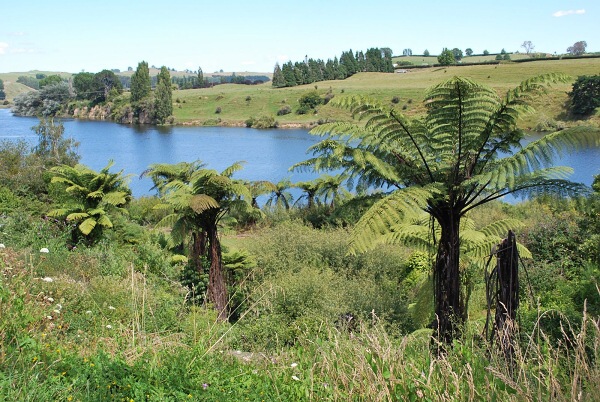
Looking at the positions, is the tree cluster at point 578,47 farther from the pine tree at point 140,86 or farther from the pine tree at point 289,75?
A: the pine tree at point 140,86

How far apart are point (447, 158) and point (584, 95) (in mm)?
53082

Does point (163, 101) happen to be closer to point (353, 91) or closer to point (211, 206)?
point (353, 91)

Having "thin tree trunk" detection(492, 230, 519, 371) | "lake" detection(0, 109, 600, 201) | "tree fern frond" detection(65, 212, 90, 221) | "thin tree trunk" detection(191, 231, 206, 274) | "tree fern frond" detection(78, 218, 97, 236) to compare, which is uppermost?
"thin tree trunk" detection(492, 230, 519, 371)

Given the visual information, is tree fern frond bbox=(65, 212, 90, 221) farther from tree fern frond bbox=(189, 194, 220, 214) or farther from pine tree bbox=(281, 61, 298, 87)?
pine tree bbox=(281, 61, 298, 87)

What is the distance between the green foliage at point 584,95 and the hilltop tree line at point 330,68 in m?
54.7

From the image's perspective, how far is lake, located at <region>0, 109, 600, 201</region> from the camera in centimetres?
3219

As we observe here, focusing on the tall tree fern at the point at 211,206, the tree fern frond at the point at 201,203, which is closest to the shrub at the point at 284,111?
the tall tree fern at the point at 211,206

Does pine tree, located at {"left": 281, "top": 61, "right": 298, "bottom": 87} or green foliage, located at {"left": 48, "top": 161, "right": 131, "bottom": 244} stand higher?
pine tree, located at {"left": 281, "top": 61, "right": 298, "bottom": 87}

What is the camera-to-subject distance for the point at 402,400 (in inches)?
113

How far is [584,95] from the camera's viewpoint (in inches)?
2039

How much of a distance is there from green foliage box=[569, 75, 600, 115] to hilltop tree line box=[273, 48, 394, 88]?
54.7 meters

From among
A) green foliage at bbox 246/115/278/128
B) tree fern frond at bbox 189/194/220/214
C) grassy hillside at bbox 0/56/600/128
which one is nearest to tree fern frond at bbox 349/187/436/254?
tree fern frond at bbox 189/194/220/214

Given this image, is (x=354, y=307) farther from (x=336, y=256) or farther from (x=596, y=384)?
(x=596, y=384)

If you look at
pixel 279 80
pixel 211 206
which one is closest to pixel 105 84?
pixel 279 80
